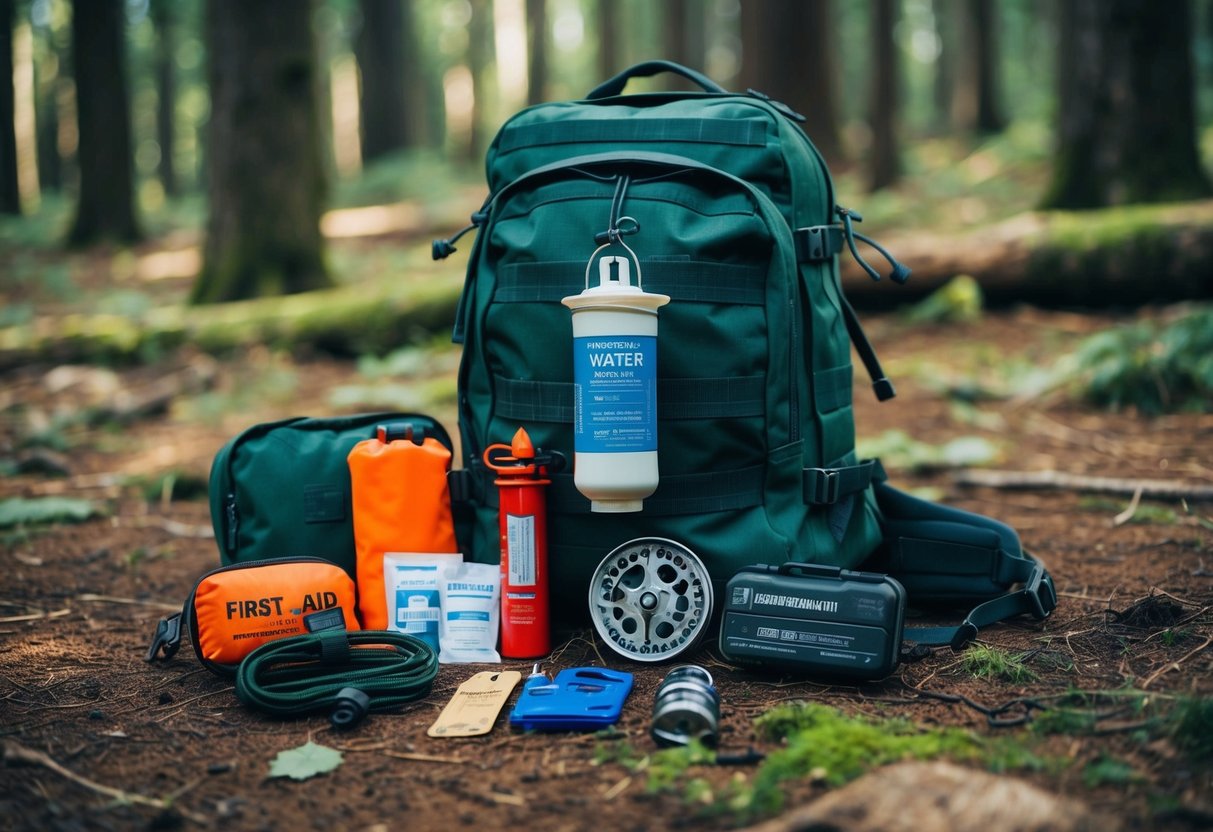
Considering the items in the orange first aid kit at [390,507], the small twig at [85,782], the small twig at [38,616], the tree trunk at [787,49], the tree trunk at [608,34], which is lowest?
the small twig at [38,616]

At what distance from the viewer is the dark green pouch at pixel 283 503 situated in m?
3.58

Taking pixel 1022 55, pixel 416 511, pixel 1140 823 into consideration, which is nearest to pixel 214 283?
pixel 416 511

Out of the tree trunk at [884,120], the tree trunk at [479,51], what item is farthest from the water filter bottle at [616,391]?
the tree trunk at [479,51]

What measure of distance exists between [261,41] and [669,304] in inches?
288

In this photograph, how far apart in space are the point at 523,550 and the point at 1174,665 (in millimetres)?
1995

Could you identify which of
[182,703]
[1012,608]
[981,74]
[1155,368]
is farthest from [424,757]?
[981,74]

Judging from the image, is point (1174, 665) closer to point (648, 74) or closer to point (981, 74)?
point (648, 74)

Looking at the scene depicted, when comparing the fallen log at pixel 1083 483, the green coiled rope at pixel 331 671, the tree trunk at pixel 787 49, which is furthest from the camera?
the tree trunk at pixel 787 49

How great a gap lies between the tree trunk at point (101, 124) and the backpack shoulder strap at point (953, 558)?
1594 centimetres

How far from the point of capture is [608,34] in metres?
21.2

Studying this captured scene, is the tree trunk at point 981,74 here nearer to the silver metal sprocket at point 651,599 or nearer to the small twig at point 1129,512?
the small twig at point 1129,512

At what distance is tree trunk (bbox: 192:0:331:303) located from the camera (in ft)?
29.3

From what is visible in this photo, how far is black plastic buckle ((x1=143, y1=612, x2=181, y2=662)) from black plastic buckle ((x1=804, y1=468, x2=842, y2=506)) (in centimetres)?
223

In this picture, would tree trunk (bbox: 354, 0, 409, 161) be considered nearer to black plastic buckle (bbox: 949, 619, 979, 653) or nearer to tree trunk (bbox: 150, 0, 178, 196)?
tree trunk (bbox: 150, 0, 178, 196)
